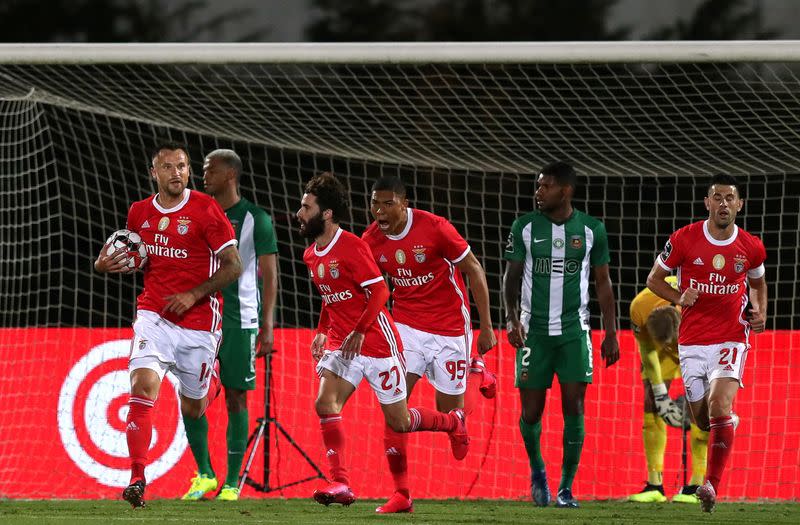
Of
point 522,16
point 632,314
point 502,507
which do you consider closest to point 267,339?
point 502,507

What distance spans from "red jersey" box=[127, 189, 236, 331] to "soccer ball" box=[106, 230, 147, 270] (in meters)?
0.04

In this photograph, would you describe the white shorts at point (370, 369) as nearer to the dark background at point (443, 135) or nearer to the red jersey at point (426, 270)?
the red jersey at point (426, 270)

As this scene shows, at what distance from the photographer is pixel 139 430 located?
6152 mm

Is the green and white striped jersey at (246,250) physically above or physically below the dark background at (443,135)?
→ below

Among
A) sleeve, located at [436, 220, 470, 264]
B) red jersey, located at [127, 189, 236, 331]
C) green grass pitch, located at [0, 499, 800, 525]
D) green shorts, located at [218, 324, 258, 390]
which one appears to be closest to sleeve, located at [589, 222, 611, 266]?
sleeve, located at [436, 220, 470, 264]

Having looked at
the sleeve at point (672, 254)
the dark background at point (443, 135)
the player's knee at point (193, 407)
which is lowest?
the player's knee at point (193, 407)

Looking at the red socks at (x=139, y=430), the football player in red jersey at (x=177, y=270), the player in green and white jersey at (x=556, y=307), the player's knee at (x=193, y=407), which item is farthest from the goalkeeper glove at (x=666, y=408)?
the red socks at (x=139, y=430)

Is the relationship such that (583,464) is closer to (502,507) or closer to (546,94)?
(502,507)

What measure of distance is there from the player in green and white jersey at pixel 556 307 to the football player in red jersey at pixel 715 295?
0.60 metres

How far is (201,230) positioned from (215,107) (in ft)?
8.40

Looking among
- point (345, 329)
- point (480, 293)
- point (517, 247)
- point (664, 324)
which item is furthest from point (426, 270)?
point (664, 324)

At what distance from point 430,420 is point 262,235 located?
1752mm

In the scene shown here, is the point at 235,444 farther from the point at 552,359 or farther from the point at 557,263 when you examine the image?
the point at 557,263

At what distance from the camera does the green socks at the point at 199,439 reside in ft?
24.6
